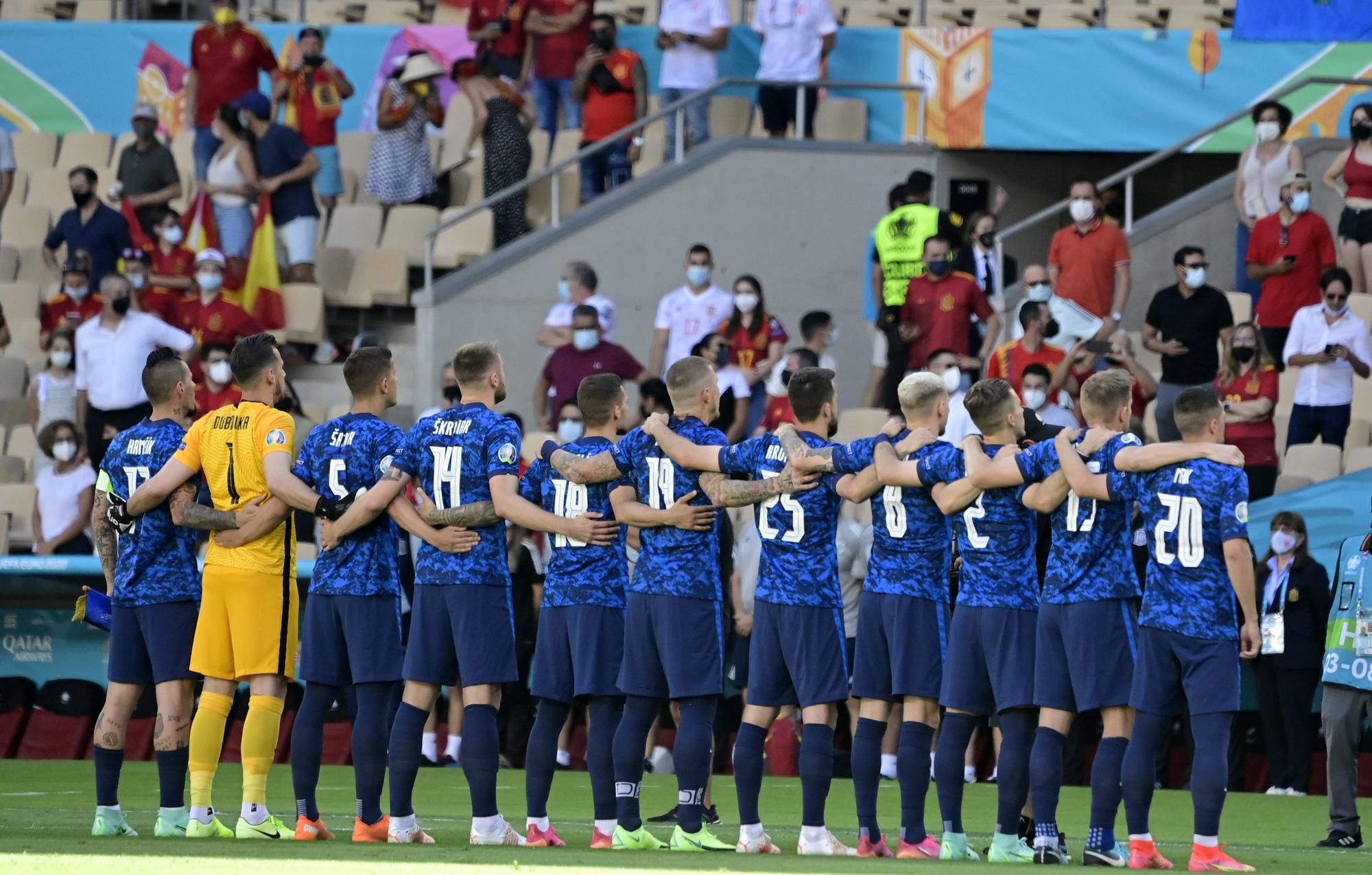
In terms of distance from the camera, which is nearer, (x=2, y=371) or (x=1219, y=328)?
(x=1219, y=328)

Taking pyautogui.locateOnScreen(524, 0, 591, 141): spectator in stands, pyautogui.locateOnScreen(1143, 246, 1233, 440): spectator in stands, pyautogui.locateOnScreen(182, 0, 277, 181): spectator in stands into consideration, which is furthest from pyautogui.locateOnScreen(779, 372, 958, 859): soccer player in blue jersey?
pyautogui.locateOnScreen(182, 0, 277, 181): spectator in stands

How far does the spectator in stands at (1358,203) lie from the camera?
53.5ft

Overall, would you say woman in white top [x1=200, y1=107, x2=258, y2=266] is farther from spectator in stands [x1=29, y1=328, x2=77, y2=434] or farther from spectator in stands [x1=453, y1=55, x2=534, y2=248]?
spectator in stands [x1=453, y1=55, x2=534, y2=248]

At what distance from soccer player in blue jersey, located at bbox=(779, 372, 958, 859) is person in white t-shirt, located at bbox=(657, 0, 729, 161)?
10.3 meters

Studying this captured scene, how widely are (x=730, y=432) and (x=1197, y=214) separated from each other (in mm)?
4832

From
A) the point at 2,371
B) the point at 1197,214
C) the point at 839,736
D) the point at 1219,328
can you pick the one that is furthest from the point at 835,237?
the point at 2,371

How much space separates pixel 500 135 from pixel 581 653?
1019cm

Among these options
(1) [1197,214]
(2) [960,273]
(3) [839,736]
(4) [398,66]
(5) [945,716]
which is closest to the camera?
(5) [945,716]

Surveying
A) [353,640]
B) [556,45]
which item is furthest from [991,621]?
[556,45]

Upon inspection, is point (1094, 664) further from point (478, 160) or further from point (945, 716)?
point (478, 160)

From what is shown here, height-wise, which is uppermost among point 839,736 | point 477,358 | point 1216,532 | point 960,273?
point 960,273

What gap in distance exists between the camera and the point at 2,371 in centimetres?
1886

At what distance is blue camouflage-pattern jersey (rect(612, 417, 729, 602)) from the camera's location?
9.48 meters

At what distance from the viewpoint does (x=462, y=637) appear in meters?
9.44
